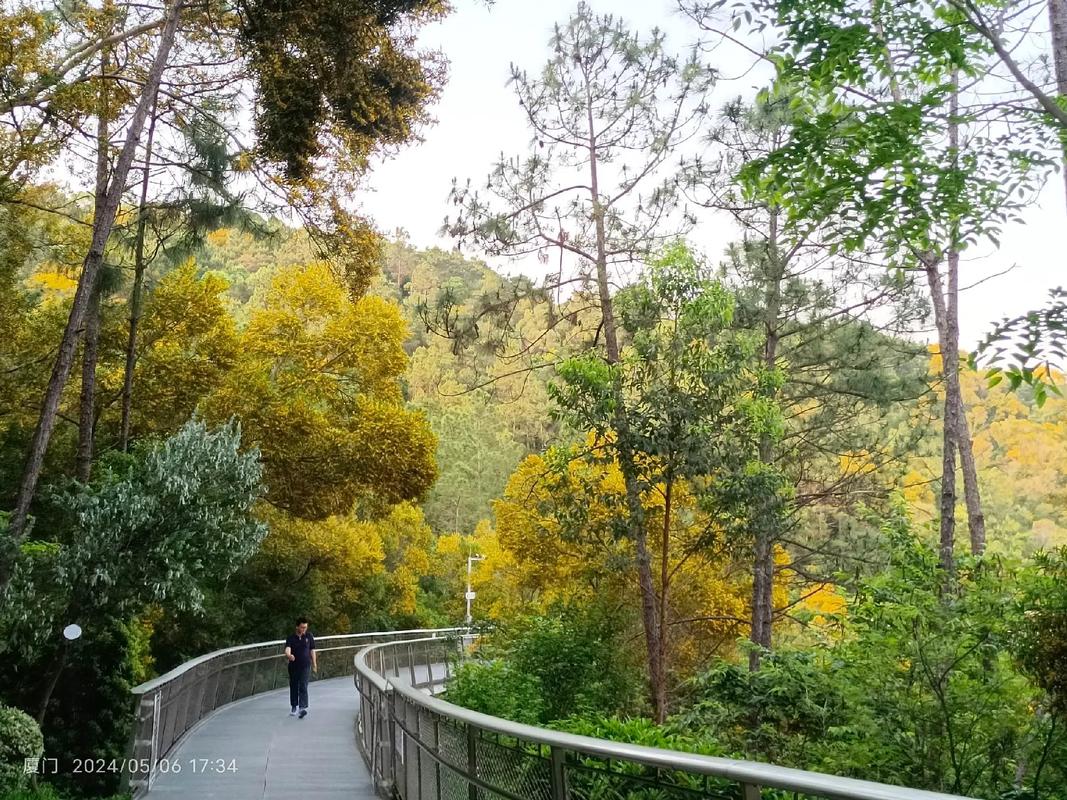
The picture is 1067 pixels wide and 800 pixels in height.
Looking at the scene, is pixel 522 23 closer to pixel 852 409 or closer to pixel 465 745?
pixel 852 409

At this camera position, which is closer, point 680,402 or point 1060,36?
point 1060,36

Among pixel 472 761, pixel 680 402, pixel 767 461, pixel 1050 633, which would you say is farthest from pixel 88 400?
pixel 1050 633

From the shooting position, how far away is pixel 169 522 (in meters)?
11.5

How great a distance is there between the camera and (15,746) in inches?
345

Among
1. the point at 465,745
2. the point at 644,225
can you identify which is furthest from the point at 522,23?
the point at 465,745

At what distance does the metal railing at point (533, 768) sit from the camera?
2.30m

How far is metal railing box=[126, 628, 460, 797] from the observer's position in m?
8.16

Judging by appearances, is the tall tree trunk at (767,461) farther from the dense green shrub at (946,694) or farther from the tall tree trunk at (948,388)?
the dense green shrub at (946,694)

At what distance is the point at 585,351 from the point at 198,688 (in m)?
6.97

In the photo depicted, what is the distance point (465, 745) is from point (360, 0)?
28.2 ft

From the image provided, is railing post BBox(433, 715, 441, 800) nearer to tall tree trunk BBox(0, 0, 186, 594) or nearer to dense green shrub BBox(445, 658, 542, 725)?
dense green shrub BBox(445, 658, 542, 725)

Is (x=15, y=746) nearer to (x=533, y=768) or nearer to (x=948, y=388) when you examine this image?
(x=533, y=768)

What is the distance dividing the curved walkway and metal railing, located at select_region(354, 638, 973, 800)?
60 cm

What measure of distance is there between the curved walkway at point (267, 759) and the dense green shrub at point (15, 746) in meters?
1.22
